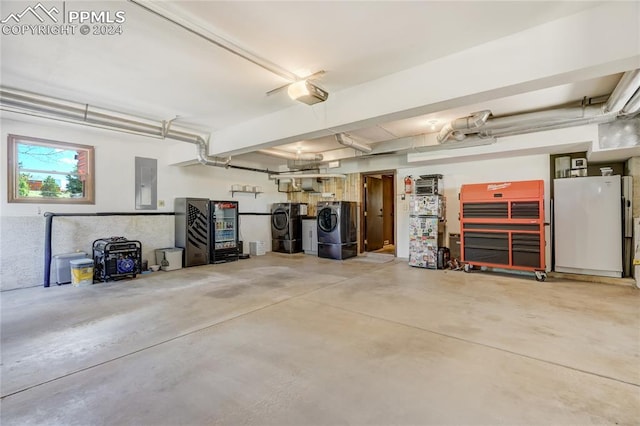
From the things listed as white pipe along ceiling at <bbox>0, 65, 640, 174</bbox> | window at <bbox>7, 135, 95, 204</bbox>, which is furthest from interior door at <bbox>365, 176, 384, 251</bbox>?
window at <bbox>7, 135, 95, 204</bbox>

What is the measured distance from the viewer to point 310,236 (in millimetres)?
8336

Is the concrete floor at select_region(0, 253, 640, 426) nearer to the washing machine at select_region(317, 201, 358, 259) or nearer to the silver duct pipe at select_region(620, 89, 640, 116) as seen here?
the silver duct pipe at select_region(620, 89, 640, 116)

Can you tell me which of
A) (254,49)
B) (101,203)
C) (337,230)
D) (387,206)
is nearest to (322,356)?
(254,49)

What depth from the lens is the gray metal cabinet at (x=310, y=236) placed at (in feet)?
27.0

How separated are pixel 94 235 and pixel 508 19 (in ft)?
22.8

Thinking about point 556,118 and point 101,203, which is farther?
point 101,203

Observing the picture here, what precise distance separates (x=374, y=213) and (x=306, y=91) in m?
6.12

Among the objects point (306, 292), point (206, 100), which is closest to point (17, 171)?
point (206, 100)

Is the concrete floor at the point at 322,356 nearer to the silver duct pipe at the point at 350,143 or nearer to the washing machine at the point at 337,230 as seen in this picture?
the silver duct pipe at the point at 350,143

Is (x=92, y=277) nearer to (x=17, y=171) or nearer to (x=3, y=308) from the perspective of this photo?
(x=3, y=308)

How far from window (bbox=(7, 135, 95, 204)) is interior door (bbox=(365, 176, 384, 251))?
6.52 meters

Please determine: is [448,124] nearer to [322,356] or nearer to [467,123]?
[467,123]

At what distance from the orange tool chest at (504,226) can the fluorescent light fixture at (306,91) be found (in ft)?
12.9

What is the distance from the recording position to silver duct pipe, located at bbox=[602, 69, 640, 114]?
2654mm
